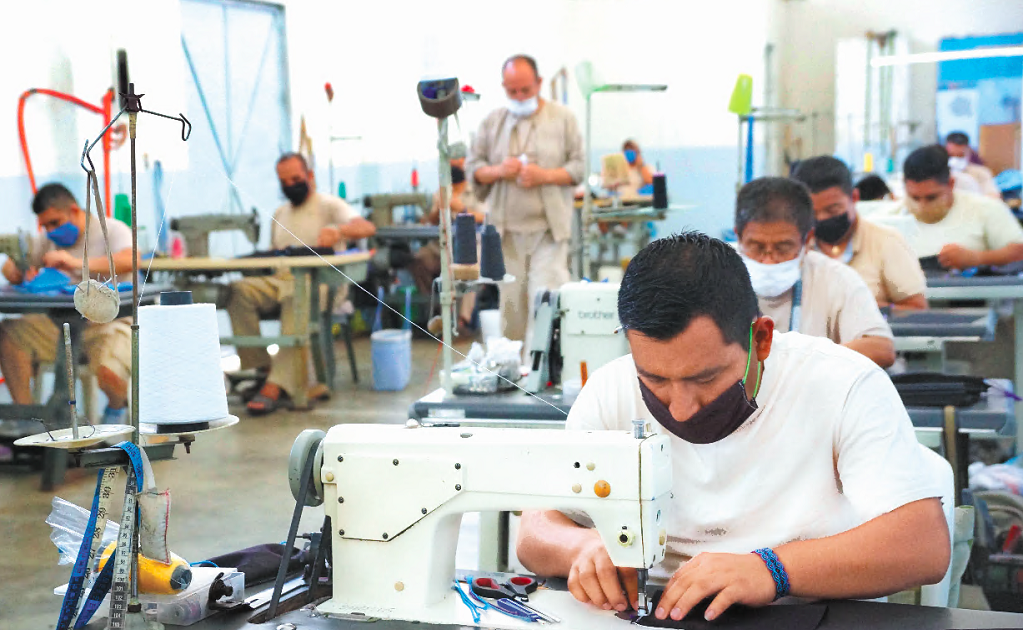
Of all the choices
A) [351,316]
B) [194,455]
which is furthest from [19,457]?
[351,316]

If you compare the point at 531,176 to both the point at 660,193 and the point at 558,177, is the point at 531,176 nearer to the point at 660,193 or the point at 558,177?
the point at 558,177

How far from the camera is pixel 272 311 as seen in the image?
5.12 metres

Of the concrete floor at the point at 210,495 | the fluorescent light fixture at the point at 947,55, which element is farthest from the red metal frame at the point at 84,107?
the fluorescent light fixture at the point at 947,55

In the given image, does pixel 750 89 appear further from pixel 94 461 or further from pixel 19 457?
pixel 94 461

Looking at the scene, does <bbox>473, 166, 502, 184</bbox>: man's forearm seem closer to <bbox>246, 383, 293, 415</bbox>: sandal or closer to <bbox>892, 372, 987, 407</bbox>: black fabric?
<bbox>246, 383, 293, 415</bbox>: sandal

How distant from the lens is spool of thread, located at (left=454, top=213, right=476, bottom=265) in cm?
260

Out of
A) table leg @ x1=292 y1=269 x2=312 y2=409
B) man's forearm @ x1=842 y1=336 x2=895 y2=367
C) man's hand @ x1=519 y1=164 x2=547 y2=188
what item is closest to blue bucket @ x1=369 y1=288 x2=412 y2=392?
table leg @ x1=292 y1=269 x2=312 y2=409

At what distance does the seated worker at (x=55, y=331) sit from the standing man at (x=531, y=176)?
1584 mm

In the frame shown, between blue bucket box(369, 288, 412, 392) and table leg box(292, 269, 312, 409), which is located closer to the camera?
blue bucket box(369, 288, 412, 392)

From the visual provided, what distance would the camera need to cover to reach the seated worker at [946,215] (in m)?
4.17

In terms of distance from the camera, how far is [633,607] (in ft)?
4.06

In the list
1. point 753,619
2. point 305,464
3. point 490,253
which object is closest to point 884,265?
point 490,253

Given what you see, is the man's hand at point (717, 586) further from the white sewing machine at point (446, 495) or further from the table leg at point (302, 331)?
the table leg at point (302, 331)

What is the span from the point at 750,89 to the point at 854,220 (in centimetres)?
182
